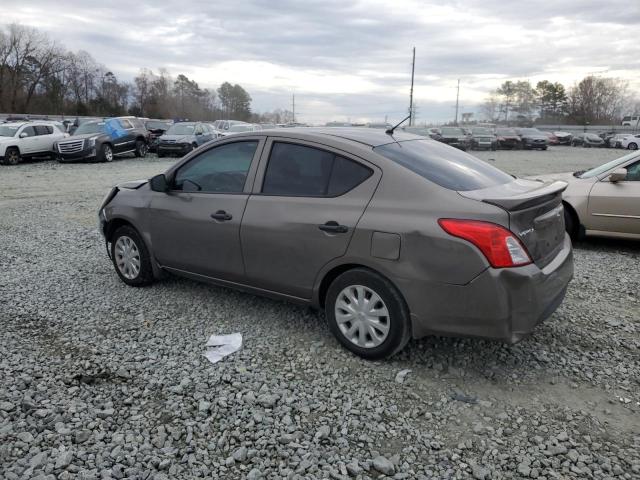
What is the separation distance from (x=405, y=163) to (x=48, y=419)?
9.18ft

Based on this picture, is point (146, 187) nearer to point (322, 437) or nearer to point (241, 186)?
point (241, 186)

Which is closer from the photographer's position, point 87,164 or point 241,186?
point 241,186

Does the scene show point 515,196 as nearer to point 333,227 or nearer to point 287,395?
point 333,227

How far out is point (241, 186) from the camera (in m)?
4.24

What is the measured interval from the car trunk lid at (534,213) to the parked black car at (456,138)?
101ft

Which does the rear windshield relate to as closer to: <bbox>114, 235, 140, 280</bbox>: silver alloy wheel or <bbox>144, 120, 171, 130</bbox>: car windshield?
<bbox>114, 235, 140, 280</bbox>: silver alloy wheel

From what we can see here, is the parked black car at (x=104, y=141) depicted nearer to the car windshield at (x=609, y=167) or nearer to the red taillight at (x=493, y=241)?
the car windshield at (x=609, y=167)

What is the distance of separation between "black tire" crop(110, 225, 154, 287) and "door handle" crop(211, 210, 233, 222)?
45.2 inches

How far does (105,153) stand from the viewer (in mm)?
20812

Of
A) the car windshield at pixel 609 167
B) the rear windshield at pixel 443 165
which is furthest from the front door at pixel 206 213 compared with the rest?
the car windshield at pixel 609 167

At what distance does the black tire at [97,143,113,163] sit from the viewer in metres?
20.6

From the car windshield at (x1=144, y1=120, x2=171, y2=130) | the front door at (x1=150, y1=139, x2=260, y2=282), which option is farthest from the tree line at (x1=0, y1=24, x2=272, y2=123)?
the front door at (x1=150, y1=139, x2=260, y2=282)

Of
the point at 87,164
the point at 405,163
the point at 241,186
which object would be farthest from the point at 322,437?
the point at 87,164

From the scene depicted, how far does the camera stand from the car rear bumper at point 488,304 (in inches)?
122
